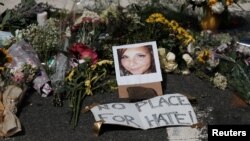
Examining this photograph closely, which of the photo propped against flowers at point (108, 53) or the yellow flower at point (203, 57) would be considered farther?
the yellow flower at point (203, 57)

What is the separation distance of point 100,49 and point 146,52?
0.53 m

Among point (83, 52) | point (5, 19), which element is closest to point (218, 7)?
point (83, 52)

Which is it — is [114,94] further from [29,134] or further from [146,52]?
[29,134]

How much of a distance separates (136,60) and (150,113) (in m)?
0.75

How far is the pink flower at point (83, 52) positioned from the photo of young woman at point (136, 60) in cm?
26

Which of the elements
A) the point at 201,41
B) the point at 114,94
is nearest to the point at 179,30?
the point at 201,41

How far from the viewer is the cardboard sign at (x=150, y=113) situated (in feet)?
15.7

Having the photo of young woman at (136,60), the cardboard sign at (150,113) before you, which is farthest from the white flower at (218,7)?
the cardboard sign at (150,113)

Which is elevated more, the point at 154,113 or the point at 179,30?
the point at 179,30

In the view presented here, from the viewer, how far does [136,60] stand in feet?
18.0

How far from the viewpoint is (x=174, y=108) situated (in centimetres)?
496

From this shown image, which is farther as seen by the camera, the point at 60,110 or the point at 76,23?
the point at 76,23

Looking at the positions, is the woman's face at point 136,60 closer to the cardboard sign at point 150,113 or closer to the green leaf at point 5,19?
the cardboard sign at point 150,113

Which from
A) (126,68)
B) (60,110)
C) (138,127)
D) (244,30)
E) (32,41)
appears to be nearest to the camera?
(138,127)
